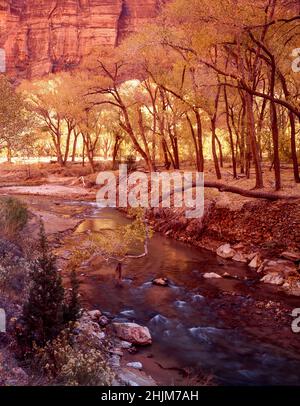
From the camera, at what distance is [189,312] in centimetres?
1212

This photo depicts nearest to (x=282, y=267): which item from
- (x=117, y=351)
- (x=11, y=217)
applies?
(x=117, y=351)

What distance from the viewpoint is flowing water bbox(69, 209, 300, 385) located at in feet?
29.9

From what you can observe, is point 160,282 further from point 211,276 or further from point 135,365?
point 135,365

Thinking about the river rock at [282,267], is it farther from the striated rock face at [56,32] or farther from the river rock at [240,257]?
the striated rock face at [56,32]

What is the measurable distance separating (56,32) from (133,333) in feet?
384

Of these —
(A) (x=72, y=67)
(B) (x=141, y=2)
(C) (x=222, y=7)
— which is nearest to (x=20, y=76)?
(A) (x=72, y=67)

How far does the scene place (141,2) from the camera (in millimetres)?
117312

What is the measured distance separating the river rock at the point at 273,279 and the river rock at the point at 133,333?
5918 millimetres

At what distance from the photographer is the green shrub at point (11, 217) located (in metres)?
15.7

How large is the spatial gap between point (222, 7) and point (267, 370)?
1326 centimetres

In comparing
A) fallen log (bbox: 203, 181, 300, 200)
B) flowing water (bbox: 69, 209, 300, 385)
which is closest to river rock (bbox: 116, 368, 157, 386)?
flowing water (bbox: 69, 209, 300, 385)

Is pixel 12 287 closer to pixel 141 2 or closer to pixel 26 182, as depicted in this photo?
pixel 26 182

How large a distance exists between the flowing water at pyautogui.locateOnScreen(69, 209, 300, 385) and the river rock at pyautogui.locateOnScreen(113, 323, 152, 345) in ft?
0.90

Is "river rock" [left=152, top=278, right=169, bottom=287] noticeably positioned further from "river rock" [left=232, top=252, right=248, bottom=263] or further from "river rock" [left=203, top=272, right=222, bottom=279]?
"river rock" [left=232, top=252, right=248, bottom=263]
